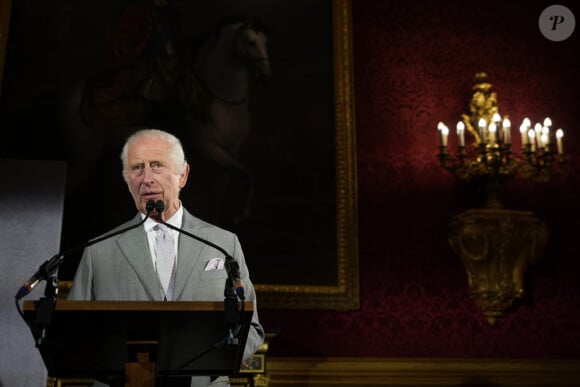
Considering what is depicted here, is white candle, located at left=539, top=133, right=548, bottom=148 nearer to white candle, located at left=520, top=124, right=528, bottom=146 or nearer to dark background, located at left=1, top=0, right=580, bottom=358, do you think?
white candle, located at left=520, top=124, right=528, bottom=146

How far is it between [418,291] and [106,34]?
305 centimetres

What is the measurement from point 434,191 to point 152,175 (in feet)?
10.3

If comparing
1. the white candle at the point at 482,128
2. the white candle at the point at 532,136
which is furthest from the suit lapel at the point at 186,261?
the white candle at the point at 532,136

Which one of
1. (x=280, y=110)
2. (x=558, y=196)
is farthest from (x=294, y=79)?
(x=558, y=196)

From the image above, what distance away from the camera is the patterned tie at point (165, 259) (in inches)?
113

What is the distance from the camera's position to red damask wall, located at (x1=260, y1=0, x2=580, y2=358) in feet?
17.5

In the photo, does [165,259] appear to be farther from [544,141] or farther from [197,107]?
[544,141]

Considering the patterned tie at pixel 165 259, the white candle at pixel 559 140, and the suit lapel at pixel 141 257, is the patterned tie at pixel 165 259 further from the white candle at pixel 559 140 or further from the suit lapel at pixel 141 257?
the white candle at pixel 559 140

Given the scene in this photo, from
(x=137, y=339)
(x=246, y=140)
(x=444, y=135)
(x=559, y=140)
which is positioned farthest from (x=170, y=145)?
(x=559, y=140)

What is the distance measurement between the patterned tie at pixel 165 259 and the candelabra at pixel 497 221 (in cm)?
288

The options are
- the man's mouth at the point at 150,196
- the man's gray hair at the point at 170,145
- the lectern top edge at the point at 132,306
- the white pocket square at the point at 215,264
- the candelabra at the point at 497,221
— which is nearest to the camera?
the lectern top edge at the point at 132,306

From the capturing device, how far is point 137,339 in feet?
7.27

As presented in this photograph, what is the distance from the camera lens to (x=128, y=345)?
2209 millimetres

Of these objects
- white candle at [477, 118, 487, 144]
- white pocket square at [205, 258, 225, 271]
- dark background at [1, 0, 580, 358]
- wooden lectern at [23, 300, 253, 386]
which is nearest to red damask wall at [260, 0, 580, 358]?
dark background at [1, 0, 580, 358]
